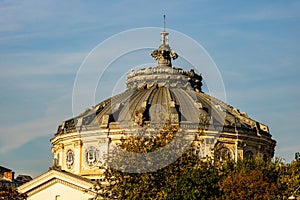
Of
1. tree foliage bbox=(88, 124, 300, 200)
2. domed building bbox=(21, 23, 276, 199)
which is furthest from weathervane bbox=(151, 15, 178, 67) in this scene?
tree foliage bbox=(88, 124, 300, 200)

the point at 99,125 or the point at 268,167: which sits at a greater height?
the point at 99,125

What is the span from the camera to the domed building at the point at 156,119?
134 m

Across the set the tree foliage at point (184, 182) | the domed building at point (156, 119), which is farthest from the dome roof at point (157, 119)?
the tree foliage at point (184, 182)

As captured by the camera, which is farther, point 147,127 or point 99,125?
point 99,125

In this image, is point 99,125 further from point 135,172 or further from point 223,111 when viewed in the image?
point 135,172

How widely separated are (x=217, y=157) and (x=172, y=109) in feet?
93.1

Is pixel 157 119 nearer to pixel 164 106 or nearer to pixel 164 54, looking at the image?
pixel 164 106

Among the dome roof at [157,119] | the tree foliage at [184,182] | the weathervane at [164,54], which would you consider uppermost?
the weathervane at [164,54]

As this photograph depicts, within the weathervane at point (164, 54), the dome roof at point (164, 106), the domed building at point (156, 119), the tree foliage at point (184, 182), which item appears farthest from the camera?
the weathervane at point (164, 54)

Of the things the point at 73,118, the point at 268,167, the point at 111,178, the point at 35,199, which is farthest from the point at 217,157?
the point at 73,118

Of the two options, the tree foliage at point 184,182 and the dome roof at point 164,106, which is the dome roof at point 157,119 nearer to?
the dome roof at point 164,106

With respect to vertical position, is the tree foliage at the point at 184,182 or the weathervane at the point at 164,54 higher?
the weathervane at the point at 164,54

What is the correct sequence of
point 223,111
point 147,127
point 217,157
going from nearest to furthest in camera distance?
point 147,127 → point 217,157 → point 223,111

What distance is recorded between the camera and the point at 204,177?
316 ft
